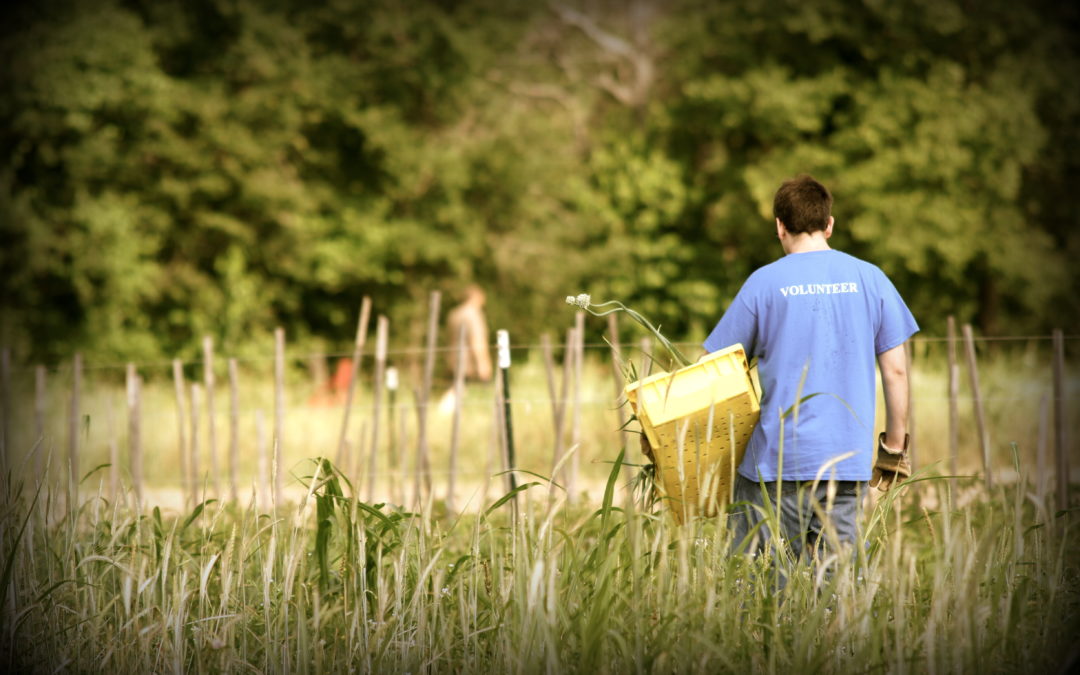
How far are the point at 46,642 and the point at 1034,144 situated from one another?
14.4m

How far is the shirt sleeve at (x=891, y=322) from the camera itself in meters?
3.07

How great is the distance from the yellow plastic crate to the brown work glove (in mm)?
427

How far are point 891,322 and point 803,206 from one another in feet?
1.35

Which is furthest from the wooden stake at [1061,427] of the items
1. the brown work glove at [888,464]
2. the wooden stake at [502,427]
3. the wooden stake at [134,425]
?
the wooden stake at [134,425]

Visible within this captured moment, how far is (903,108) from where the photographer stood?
14883 mm

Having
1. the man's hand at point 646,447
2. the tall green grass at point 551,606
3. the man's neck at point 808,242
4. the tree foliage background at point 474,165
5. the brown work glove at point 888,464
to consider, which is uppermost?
the tree foliage background at point 474,165

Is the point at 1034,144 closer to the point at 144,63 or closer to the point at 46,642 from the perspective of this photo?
the point at 144,63

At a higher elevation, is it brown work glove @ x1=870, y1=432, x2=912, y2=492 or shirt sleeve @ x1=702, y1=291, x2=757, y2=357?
shirt sleeve @ x1=702, y1=291, x2=757, y2=357

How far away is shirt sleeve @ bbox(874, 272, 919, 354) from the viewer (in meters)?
3.07

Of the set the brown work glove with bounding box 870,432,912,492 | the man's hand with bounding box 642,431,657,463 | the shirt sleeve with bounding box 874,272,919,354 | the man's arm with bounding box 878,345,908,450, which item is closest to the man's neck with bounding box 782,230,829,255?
the shirt sleeve with bounding box 874,272,919,354

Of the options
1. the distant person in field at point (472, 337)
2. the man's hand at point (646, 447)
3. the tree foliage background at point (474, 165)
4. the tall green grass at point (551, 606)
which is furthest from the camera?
the tree foliage background at point (474, 165)

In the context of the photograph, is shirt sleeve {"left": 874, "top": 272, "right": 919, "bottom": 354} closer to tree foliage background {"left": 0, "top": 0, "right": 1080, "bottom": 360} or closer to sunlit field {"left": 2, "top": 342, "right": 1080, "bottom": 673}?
sunlit field {"left": 2, "top": 342, "right": 1080, "bottom": 673}

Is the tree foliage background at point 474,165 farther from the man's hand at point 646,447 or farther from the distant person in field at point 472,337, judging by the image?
the man's hand at point 646,447

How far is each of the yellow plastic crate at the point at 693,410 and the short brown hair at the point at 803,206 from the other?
1.49 feet
